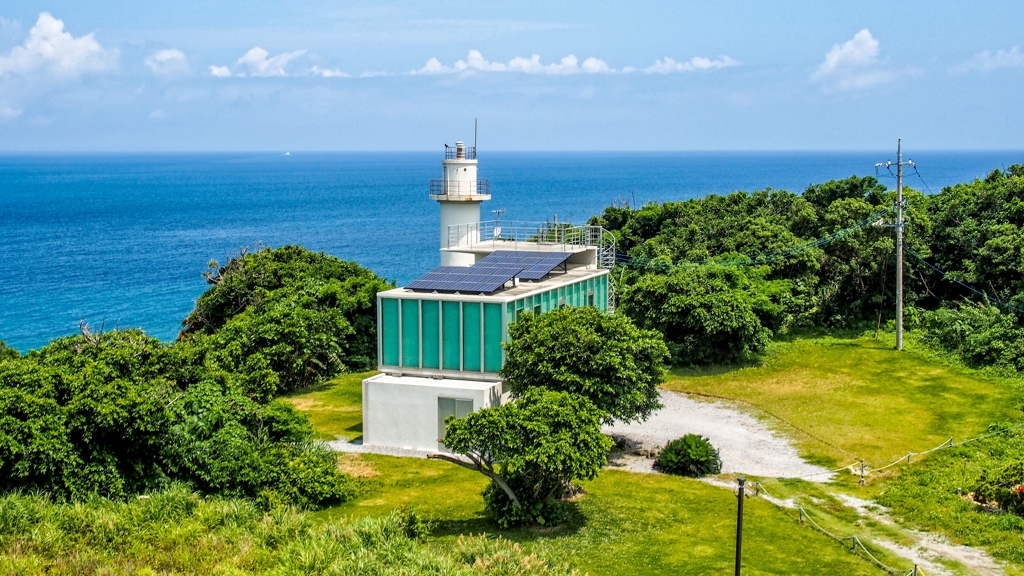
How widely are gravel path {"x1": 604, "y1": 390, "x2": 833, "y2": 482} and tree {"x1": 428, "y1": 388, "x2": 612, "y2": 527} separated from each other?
547 cm

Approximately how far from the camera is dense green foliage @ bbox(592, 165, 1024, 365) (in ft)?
130

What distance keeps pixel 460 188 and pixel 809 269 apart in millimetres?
19515

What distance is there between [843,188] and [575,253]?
29163 mm

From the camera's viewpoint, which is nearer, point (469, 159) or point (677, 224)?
point (469, 159)

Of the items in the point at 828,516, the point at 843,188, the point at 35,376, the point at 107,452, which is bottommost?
the point at 828,516

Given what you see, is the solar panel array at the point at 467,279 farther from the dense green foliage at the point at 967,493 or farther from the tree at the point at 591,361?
the dense green foliage at the point at 967,493

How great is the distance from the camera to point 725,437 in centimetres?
3103

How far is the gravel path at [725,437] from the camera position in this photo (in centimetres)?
2792

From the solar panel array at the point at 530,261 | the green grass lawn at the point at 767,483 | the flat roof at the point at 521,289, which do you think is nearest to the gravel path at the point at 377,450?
the green grass lawn at the point at 767,483

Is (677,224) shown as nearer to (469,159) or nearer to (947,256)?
(947,256)

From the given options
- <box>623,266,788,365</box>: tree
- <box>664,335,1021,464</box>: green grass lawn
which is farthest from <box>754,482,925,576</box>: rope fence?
<box>623,266,788,365</box>: tree

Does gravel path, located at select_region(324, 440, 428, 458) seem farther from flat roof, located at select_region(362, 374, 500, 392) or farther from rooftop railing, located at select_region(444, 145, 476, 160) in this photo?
rooftop railing, located at select_region(444, 145, 476, 160)

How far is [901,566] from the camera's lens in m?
20.7

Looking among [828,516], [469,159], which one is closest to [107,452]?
[828,516]
